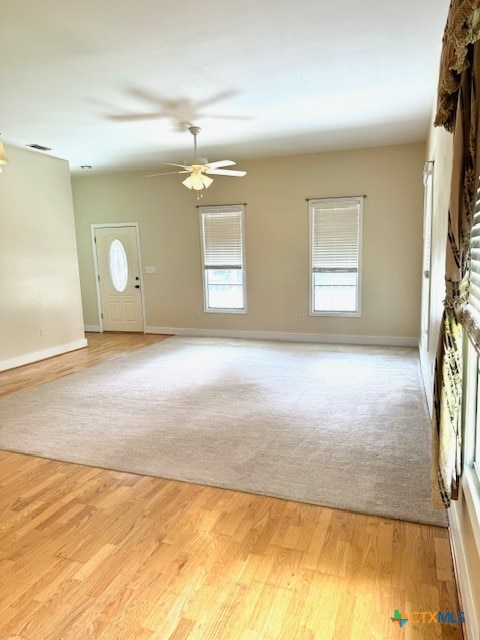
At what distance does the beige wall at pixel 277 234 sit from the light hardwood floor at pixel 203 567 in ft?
14.8

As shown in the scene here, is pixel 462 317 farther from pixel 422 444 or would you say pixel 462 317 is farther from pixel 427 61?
pixel 427 61

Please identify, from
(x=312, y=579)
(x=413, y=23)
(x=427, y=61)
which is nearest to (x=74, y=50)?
(x=413, y=23)

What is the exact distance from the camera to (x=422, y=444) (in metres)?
3.01

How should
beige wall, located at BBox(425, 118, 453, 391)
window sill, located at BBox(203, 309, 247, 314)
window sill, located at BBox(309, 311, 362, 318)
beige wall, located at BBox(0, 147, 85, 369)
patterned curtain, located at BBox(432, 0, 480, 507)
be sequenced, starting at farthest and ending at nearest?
window sill, located at BBox(203, 309, 247, 314), window sill, located at BBox(309, 311, 362, 318), beige wall, located at BBox(0, 147, 85, 369), beige wall, located at BBox(425, 118, 453, 391), patterned curtain, located at BBox(432, 0, 480, 507)

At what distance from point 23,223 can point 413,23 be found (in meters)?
5.08

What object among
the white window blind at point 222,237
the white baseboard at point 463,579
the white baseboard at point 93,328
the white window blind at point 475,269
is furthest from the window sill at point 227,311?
the white window blind at point 475,269

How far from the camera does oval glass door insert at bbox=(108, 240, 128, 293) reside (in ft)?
25.4

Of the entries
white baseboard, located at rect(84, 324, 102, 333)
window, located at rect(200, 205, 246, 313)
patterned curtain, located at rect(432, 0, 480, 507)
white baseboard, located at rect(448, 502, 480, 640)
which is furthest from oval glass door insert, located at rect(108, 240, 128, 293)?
white baseboard, located at rect(448, 502, 480, 640)

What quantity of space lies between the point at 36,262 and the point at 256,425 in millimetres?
4240

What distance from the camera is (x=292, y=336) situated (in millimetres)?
6871

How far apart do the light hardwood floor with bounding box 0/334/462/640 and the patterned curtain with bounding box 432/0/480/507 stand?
432 mm

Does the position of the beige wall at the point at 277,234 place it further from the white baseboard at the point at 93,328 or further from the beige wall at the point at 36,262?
the beige wall at the point at 36,262

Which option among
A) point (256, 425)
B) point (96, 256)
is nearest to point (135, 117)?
point (256, 425)

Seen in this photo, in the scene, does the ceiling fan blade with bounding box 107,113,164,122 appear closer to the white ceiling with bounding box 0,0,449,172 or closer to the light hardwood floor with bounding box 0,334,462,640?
the white ceiling with bounding box 0,0,449,172
